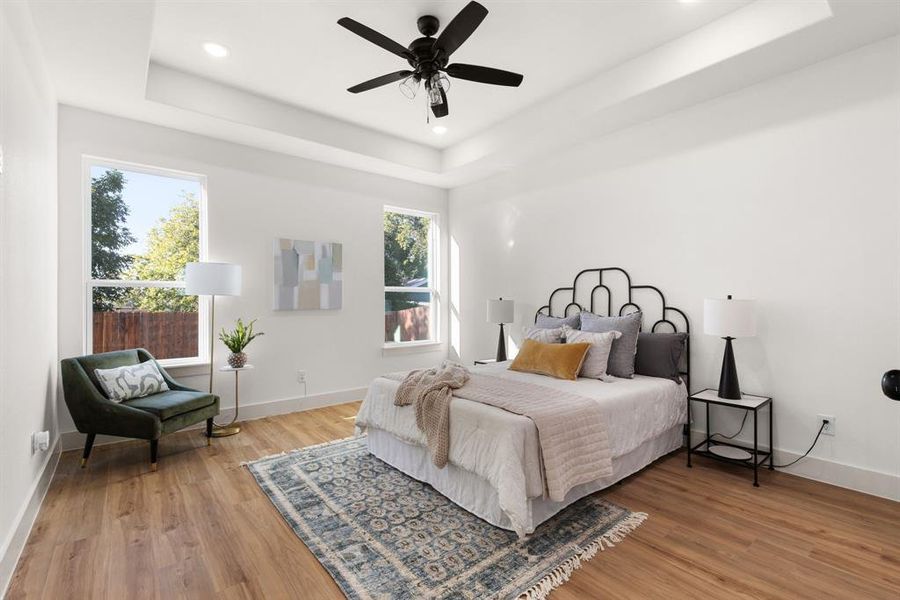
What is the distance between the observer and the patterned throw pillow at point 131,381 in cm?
316

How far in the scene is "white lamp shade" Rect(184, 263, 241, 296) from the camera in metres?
3.64

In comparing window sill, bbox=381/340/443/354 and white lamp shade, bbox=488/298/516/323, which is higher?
white lamp shade, bbox=488/298/516/323

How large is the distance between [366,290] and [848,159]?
172 inches

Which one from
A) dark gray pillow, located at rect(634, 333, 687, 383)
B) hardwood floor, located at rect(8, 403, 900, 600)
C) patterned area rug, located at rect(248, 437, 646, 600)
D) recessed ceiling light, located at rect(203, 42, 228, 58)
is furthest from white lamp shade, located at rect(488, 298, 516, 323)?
recessed ceiling light, located at rect(203, 42, 228, 58)

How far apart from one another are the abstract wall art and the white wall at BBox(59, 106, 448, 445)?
0.09 metres

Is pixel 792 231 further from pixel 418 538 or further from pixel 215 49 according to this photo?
pixel 215 49

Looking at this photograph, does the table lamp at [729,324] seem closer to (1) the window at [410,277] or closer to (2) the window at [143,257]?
(1) the window at [410,277]

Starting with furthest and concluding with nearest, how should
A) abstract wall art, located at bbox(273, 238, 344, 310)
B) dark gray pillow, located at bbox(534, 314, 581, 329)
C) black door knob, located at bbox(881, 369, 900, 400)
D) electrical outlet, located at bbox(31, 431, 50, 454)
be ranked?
abstract wall art, located at bbox(273, 238, 344, 310), dark gray pillow, located at bbox(534, 314, 581, 329), electrical outlet, located at bbox(31, 431, 50, 454), black door knob, located at bbox(881, 369, 900, 400)

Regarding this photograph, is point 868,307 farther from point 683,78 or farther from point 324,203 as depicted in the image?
point 324,203

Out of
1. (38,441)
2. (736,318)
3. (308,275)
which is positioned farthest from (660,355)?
(38,441)

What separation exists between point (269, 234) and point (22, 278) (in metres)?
2.27

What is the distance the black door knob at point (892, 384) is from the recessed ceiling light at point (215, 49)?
4067 mm

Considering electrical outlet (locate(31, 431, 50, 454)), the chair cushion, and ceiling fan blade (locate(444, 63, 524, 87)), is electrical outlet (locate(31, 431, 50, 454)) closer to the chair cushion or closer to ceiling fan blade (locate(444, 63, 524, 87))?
the chair cushion

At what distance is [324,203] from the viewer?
16.0ft
